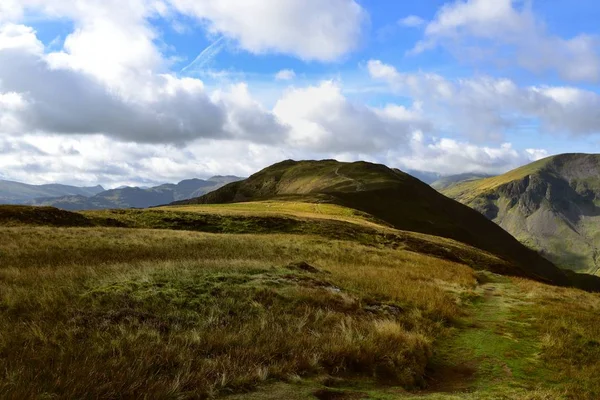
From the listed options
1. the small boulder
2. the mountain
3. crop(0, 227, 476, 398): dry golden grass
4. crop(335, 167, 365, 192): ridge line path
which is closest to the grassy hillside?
crop(0, 227, 476, 398): dry golden grass

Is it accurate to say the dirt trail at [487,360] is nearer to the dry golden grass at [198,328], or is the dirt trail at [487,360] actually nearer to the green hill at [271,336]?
the green hill at [271,336]

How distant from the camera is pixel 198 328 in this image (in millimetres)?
10359

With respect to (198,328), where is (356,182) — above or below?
above

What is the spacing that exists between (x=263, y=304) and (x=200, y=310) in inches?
83.7

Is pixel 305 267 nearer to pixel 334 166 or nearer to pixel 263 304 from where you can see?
pixel 263 304

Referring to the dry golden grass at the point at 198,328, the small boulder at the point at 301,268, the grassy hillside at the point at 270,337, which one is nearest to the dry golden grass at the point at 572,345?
the grassy hillside at the point at 270,337

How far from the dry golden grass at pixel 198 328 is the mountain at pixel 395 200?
284 feet

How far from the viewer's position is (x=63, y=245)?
27438mm

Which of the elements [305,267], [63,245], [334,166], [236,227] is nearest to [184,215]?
[236,227]

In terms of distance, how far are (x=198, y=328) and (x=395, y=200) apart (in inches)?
5398

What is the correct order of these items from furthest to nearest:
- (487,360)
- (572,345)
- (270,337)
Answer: (572,345) < (487,360) < (270,337)

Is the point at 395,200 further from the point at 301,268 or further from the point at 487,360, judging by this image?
the point at 487,360

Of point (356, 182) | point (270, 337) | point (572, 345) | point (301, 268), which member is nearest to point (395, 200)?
point (356, 182)

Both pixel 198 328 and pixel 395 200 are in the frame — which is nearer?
pixel 198 328
